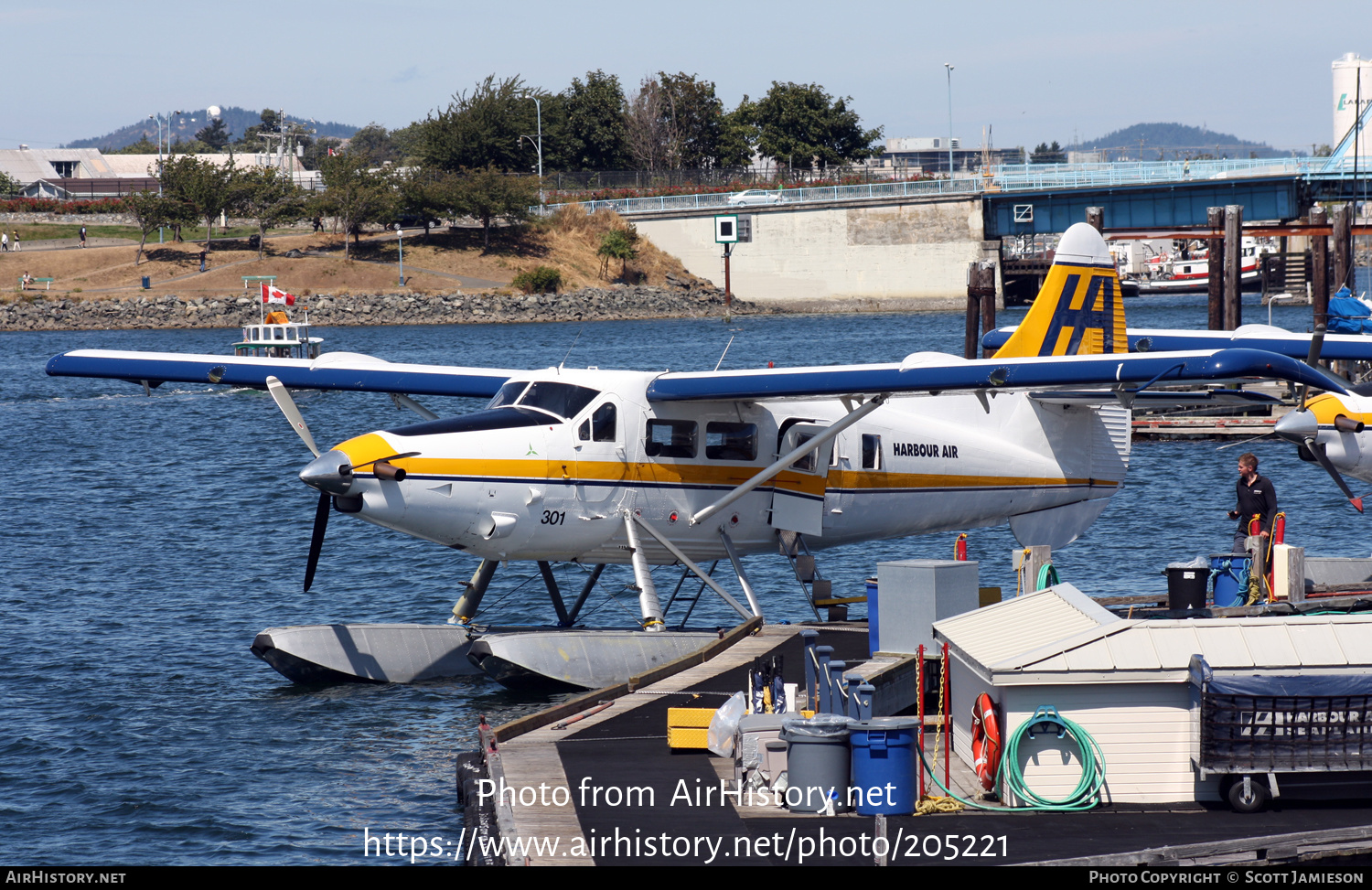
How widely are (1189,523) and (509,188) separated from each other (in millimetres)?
76677

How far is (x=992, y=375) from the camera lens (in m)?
13.7

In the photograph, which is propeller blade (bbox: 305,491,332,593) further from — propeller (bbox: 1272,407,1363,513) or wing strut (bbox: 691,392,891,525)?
propeller (bbox: 1272,407,1363,513)

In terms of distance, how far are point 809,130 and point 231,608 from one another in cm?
10325

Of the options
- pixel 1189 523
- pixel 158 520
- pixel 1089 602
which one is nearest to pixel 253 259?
pixel 158 520

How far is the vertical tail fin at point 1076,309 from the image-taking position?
17.3 metres

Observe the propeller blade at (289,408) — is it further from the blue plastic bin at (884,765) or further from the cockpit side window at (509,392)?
the blue plastic bin at (884,765)

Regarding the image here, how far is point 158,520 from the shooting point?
28.6 metres

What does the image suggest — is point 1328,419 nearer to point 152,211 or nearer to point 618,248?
point 618,248

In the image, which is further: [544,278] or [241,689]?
[544,278]

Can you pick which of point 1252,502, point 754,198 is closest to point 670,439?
point 1252,502

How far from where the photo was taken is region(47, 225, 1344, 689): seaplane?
1346cm

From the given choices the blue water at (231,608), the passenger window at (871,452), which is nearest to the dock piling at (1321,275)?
the blue water at (231,608)
